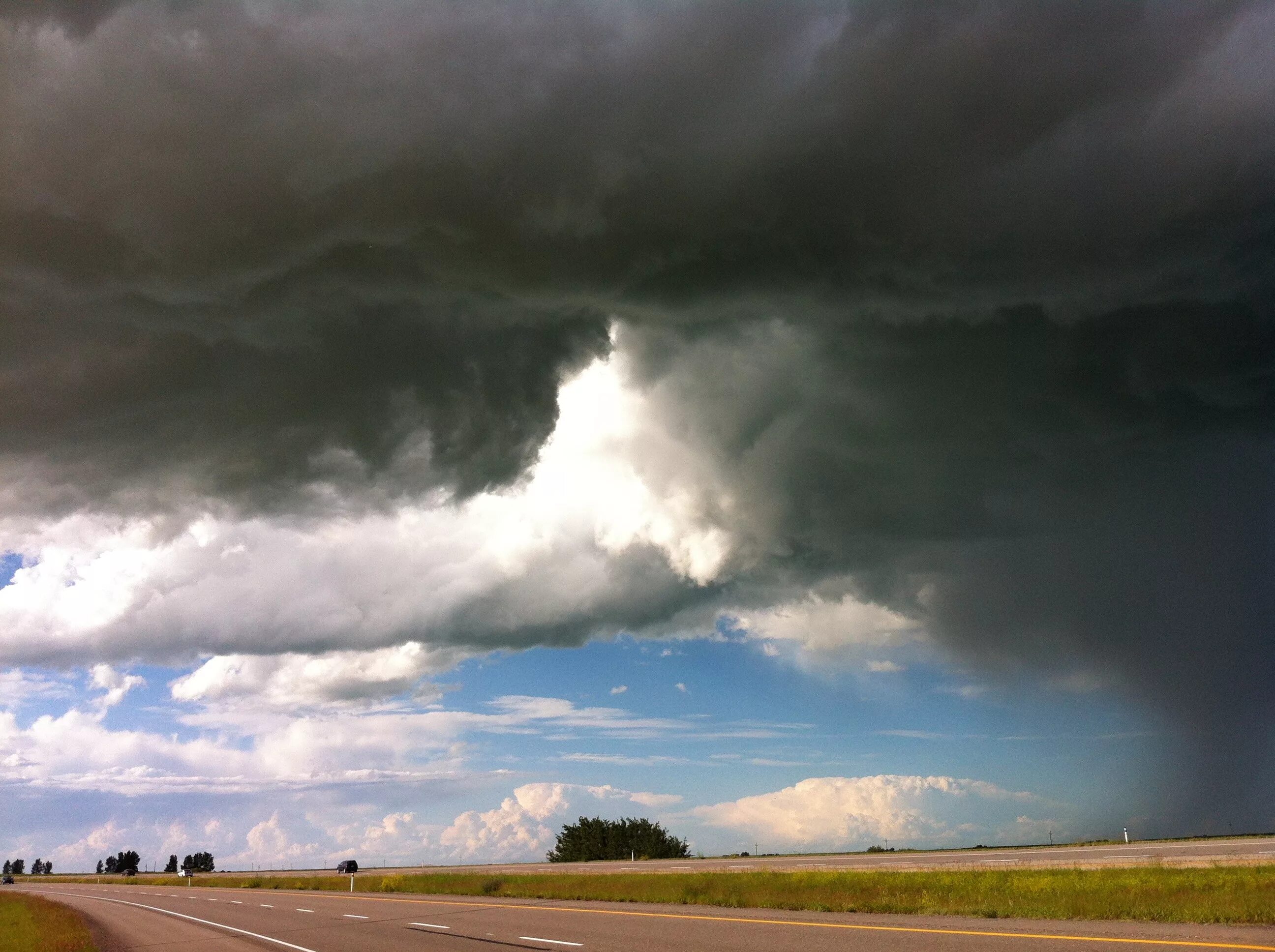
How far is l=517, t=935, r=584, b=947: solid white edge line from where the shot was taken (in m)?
18.9

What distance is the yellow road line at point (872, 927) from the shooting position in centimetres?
1448

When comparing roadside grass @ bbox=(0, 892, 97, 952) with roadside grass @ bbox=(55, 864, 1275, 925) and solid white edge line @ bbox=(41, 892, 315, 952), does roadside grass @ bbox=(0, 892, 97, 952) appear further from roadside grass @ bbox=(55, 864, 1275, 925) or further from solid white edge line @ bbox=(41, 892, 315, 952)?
roadside grass @ bbox=(55, 864, 1275, 925)

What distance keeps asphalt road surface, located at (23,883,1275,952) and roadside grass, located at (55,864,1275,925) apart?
1.45 meters

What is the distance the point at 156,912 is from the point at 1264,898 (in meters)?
50.1

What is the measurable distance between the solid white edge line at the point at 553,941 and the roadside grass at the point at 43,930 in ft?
45.3

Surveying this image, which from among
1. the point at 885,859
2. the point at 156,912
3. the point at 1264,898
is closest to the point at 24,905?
the point at 156,912

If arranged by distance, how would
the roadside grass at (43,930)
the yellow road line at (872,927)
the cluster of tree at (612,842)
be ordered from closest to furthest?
the yellow road line at (872,927) < the roadside grass at (43,930) < the cluster of tree at (612,842)

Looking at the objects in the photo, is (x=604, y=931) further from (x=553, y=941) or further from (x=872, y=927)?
(x=872, y=927)

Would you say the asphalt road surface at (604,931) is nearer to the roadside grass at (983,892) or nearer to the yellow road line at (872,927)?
the yellow road line at (872,927)

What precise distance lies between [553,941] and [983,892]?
13093 millimetres

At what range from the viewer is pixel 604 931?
21219 mm

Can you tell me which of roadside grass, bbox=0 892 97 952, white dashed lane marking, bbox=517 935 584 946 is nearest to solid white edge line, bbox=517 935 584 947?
white dashed lane marking, bbox=517 935 584 946

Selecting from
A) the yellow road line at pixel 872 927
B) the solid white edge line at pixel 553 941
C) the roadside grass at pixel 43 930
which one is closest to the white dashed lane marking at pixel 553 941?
the solid white edge line at pixel 553 941

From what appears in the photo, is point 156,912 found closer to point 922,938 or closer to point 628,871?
point 628,871
